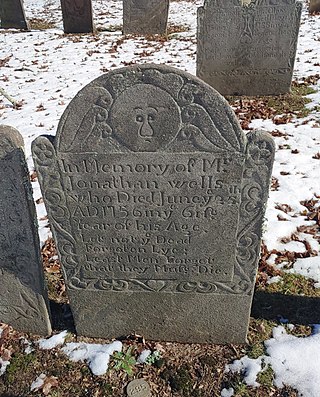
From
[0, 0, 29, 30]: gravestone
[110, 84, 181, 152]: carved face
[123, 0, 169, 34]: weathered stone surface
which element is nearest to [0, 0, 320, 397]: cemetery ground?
[110, 84, 181, 152]: carved face

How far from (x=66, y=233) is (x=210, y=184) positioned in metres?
1.09

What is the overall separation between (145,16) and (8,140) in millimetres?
11385

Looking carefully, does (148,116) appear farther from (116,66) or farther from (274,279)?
(116,66)

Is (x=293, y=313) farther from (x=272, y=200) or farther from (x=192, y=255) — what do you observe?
(x=272, y=200)

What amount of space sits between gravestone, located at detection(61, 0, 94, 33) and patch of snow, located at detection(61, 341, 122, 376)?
11988 millimetres

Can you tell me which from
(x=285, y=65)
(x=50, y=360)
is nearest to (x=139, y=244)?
(x=50, y=360)

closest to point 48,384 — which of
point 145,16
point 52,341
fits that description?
point 52,341

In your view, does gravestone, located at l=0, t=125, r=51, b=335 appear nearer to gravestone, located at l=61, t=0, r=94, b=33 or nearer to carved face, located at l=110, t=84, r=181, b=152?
carved face, located at l=110, t=84, r=181, b=152

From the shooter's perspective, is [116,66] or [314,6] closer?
[116,66]

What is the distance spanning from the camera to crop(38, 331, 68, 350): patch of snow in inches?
127

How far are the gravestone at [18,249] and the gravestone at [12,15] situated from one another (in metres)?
13.2

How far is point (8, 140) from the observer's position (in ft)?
8.04

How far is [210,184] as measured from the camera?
8.27ft

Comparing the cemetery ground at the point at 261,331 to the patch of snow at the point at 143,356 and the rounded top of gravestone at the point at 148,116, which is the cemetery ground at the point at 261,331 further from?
the rounded top of gravestone at the point at 148,116
